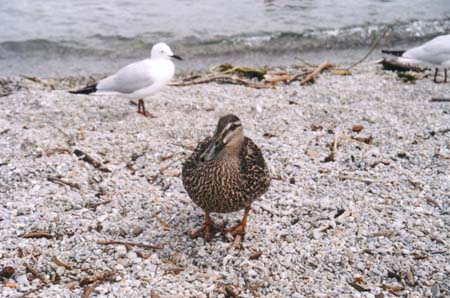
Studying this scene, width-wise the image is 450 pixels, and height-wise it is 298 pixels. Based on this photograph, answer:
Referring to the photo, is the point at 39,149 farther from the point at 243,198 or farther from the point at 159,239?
the point at 243,198

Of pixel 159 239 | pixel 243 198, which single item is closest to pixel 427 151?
pixel 243 198

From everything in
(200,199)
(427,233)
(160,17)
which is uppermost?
(160,17)

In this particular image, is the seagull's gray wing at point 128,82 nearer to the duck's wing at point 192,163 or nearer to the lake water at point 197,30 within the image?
the duck's wing at point 192,163

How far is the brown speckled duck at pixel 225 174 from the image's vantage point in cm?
359

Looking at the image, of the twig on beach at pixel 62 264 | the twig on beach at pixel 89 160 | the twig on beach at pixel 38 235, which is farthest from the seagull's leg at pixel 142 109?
the twig on beach at pixel 62 264

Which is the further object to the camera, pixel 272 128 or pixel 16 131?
pixel 272 128

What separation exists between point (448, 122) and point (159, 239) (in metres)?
3.45

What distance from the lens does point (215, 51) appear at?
1057 cm

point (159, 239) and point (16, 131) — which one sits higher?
point (16, 131)

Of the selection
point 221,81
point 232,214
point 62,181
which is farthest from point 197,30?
point 232,214

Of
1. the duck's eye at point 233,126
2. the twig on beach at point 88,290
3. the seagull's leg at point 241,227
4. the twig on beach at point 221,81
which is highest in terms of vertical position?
the duck's eye at point 233,126

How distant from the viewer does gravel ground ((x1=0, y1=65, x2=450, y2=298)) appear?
3350 millimetres

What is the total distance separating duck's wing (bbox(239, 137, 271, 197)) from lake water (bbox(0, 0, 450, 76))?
6102 millimetres

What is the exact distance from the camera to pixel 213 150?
356cm
